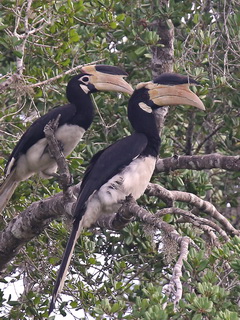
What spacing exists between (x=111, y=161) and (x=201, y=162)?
60 cm

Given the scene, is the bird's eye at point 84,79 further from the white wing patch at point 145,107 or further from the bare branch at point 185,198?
the bare branch at point 185,198

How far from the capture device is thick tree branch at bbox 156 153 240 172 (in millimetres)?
5082

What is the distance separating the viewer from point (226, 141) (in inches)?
235

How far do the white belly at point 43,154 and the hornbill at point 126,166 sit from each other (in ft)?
1.38

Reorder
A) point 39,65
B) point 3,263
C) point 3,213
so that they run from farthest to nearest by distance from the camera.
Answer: point 39,65 → point 3,213 → point 3,263

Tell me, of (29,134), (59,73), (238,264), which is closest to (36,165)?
(29,134)

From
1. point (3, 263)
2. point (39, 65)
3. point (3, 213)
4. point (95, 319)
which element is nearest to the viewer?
point (95, 319)

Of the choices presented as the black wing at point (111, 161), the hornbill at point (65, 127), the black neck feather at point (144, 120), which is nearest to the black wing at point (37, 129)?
the hornbill at point (65, 127)

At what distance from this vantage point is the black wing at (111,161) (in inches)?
195

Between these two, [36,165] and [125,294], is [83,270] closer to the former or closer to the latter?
[125,294]

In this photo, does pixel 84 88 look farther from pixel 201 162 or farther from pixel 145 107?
pixel 201 162

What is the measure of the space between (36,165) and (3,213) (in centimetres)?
41

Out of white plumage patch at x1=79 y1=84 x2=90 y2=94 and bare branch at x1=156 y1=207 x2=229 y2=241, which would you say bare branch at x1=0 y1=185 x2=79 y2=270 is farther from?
white plumage patch at x1=79 y1=84 x2=90 y2=94

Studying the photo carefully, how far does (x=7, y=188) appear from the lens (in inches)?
214
